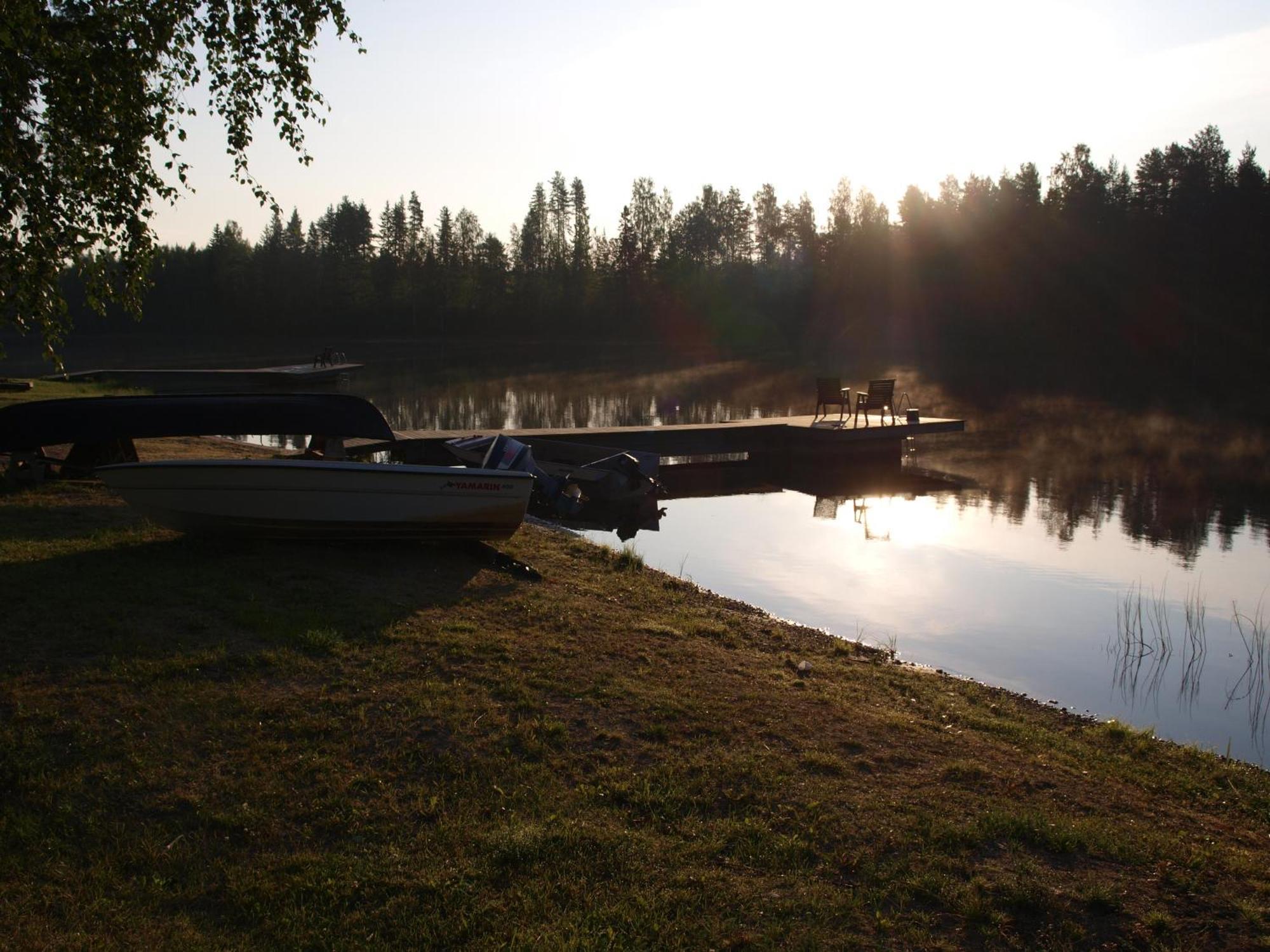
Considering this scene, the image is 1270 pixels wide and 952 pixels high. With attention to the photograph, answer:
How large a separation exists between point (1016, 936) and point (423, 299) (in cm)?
9054

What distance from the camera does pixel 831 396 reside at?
25359 millimetres

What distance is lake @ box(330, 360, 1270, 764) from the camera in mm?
9180

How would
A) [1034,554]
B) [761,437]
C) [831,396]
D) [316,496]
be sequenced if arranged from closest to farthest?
[316,496] < [1034,554] < [761,437] < [831,396]

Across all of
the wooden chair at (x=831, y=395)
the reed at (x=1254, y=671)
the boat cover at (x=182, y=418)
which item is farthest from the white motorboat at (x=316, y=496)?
the wooden chair at (x=831, y=395)

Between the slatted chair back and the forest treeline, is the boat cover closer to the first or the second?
the slatted chair back

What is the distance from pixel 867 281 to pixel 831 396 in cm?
6076

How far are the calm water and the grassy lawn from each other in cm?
184

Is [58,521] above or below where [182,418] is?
below

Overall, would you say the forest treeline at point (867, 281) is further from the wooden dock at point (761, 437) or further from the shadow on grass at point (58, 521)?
the shadow on grass at point (58, 521)

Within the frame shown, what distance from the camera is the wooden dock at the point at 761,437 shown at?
877 inches

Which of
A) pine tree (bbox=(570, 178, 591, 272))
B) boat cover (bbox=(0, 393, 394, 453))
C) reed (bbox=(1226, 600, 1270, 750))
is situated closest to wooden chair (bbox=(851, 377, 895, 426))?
reed (bbox=(1226, 600, 1270, 750))

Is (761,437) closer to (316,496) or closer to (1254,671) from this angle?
(1254,671)

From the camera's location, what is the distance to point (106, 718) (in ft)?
17.5

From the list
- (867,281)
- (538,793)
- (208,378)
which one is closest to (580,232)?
(867,281)
